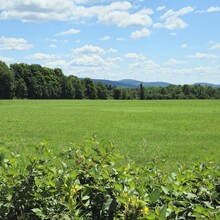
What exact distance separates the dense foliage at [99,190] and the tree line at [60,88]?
11177 cm

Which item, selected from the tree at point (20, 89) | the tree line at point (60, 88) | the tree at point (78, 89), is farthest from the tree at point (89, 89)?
the tree at point (20, 89)

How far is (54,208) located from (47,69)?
135194 millimetres

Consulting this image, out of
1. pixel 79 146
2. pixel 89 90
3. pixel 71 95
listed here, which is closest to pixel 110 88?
pixel 89 90

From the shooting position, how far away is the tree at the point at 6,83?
11056 cm

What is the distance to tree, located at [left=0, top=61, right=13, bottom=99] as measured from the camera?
111 meters

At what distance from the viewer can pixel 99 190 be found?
2.78m

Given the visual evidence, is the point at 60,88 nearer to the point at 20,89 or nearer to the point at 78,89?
the point at 78,89

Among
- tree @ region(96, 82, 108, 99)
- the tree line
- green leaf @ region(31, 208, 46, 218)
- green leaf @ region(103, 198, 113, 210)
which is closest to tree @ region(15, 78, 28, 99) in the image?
the tree line

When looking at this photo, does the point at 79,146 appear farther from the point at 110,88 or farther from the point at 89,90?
the point at 110,88

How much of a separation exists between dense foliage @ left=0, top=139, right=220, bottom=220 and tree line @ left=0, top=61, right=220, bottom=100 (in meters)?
112

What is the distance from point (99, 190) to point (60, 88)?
130227mm

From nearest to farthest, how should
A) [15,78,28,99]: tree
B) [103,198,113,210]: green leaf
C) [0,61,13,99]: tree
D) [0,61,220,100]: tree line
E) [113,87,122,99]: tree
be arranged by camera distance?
[103,198,113,210]: green leaf
[0,61,13,99]: tree
[0,61,220,100]: tree line
[15,78,28,99]: tree
[113,87,122,99]: tree

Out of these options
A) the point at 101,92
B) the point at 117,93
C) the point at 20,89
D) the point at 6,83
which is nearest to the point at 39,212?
the point at 6,83

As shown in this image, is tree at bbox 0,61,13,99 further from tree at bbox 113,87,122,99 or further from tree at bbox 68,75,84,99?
tree at bbox 113,87,122,99
